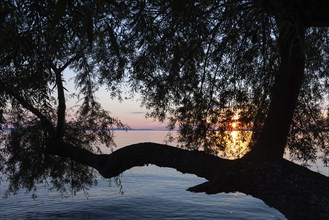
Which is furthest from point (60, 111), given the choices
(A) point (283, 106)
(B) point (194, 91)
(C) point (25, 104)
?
(A) point (283, 106)

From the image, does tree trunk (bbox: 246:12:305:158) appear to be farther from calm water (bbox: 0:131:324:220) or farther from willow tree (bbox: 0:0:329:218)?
calm water (bbox: 0:131:324:220)

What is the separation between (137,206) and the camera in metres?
19.4

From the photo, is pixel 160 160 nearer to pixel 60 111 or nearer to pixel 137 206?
pixel 60 111

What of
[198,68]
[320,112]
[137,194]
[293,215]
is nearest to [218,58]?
[198,68]

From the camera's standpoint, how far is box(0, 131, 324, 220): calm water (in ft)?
56.8

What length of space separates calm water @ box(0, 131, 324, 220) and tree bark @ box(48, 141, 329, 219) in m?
10.8

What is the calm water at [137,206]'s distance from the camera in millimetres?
17312

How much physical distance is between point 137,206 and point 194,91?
11286 millimetres

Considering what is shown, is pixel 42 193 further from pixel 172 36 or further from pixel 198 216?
pixel 172 36

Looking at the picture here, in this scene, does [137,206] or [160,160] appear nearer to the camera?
[160,160]

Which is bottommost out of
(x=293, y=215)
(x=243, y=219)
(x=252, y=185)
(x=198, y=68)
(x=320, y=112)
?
(x=243, y=219)

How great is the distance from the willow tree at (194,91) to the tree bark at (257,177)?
17mm

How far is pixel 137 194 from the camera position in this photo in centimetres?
2308

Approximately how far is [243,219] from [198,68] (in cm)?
995
